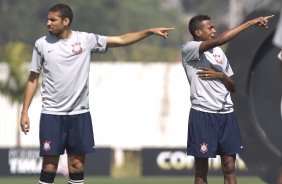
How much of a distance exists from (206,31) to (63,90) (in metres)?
1.72

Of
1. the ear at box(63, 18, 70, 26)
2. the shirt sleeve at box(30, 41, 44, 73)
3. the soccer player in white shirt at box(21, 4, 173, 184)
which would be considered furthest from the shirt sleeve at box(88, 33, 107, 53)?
the shirt sleeve at box(30, 41, 44, 73)

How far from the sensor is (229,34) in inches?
513

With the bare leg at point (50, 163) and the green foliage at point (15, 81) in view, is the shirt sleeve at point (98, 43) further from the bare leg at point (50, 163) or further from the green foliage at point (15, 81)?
the green foliage at point (15, 81)

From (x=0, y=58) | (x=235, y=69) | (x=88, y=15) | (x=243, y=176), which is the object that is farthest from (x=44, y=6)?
(x=235, y=69)

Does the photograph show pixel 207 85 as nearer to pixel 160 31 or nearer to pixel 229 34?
pixel 160 31

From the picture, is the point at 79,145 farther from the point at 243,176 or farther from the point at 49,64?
the point at 243,176

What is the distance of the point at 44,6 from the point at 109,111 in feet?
135

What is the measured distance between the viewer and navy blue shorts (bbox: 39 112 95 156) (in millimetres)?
13758

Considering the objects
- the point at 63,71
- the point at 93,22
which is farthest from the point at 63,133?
the point at 93,22

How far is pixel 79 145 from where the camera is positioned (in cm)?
1378

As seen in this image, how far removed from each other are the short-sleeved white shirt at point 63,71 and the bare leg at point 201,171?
1498mm

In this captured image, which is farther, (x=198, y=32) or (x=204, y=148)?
(x=204, y=148)

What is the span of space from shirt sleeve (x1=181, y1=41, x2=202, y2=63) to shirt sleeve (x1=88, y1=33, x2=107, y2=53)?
905mm

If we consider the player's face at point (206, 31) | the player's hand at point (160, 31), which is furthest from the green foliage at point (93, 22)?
the player's hand at point (160, 31)
